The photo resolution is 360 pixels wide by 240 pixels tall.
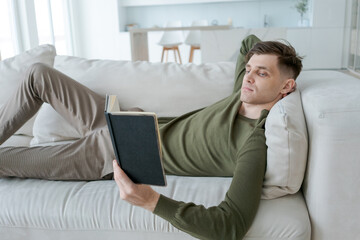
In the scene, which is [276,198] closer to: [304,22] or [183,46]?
[304,22]

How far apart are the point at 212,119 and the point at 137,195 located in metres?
0.63

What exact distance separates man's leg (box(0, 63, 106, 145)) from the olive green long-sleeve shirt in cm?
39

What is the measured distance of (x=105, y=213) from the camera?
136cm

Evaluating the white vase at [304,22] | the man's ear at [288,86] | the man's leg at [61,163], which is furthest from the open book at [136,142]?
the white vase at [304,22]

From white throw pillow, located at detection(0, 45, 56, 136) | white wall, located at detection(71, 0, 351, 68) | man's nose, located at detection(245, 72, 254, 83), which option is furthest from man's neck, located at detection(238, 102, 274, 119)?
white wall, located at detection(71, 0, 351, 68)

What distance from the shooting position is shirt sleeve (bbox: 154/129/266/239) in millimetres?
1098

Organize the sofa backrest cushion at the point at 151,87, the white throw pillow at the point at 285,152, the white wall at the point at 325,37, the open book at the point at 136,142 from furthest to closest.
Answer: the white wall at the point at 325,37, the sofa backrest cushion at the point at 151,87, the white throw pillow at the point at 285,152, the open book at the point at 136,142

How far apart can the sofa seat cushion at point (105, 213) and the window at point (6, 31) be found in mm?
3705

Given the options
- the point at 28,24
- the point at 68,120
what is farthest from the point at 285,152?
the point at 28,24

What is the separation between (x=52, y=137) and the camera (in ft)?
6.48

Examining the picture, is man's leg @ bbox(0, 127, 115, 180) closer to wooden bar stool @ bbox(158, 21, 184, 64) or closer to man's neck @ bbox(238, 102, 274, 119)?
man's neck @ bbox(238, 102, 274, 119)

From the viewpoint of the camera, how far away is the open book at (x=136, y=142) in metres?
0.92

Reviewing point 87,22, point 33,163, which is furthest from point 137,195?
point 87,22

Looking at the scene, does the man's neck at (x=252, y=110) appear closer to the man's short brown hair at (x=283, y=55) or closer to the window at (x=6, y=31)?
the man's short brown hair at (x=283, y=55)
